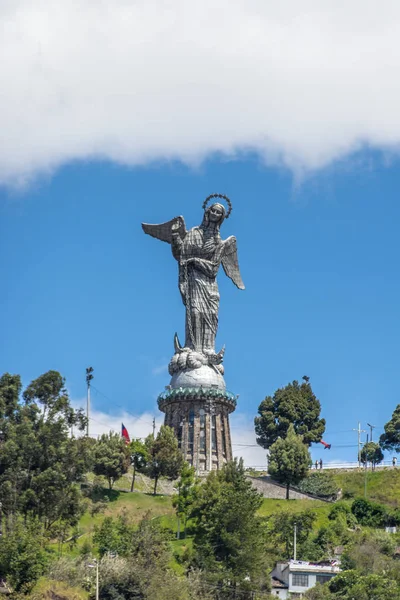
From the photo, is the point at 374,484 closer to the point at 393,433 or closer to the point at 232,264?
the point at 393,433

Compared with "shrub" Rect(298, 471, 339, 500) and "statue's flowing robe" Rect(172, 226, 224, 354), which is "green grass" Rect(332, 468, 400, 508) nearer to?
"shrub" Rect(298, 471, 339, 500)

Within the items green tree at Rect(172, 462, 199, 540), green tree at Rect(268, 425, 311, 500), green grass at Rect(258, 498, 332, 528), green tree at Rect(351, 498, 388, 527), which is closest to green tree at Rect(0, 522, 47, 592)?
green tree at Rect(172, 462, 199, 540)

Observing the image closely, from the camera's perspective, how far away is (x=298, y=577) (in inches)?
2857

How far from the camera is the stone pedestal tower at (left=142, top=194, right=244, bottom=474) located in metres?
96.4

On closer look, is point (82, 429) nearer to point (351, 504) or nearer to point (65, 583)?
point (65, 583)

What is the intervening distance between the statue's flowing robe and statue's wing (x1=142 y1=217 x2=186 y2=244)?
22.1 inches

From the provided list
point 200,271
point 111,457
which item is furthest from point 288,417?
point 111,457

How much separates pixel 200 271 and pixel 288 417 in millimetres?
13845

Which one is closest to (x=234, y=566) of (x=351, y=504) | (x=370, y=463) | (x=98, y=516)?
(x=98, y=516)

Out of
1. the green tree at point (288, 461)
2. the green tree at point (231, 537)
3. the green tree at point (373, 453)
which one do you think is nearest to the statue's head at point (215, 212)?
the green tree at point (288, 461)

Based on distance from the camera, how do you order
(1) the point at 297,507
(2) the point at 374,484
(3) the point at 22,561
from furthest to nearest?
(2) the point at 374,484 → (1) the point at 297,507 → (3) the point at 22,561

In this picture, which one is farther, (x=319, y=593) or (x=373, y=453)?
(x=373, y=453)

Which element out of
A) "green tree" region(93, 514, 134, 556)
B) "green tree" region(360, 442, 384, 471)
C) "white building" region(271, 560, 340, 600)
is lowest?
"white building" region(271, 560, 340, 600)

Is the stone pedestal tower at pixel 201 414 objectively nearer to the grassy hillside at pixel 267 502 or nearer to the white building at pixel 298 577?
the grassy hillside at pixel 267 502
